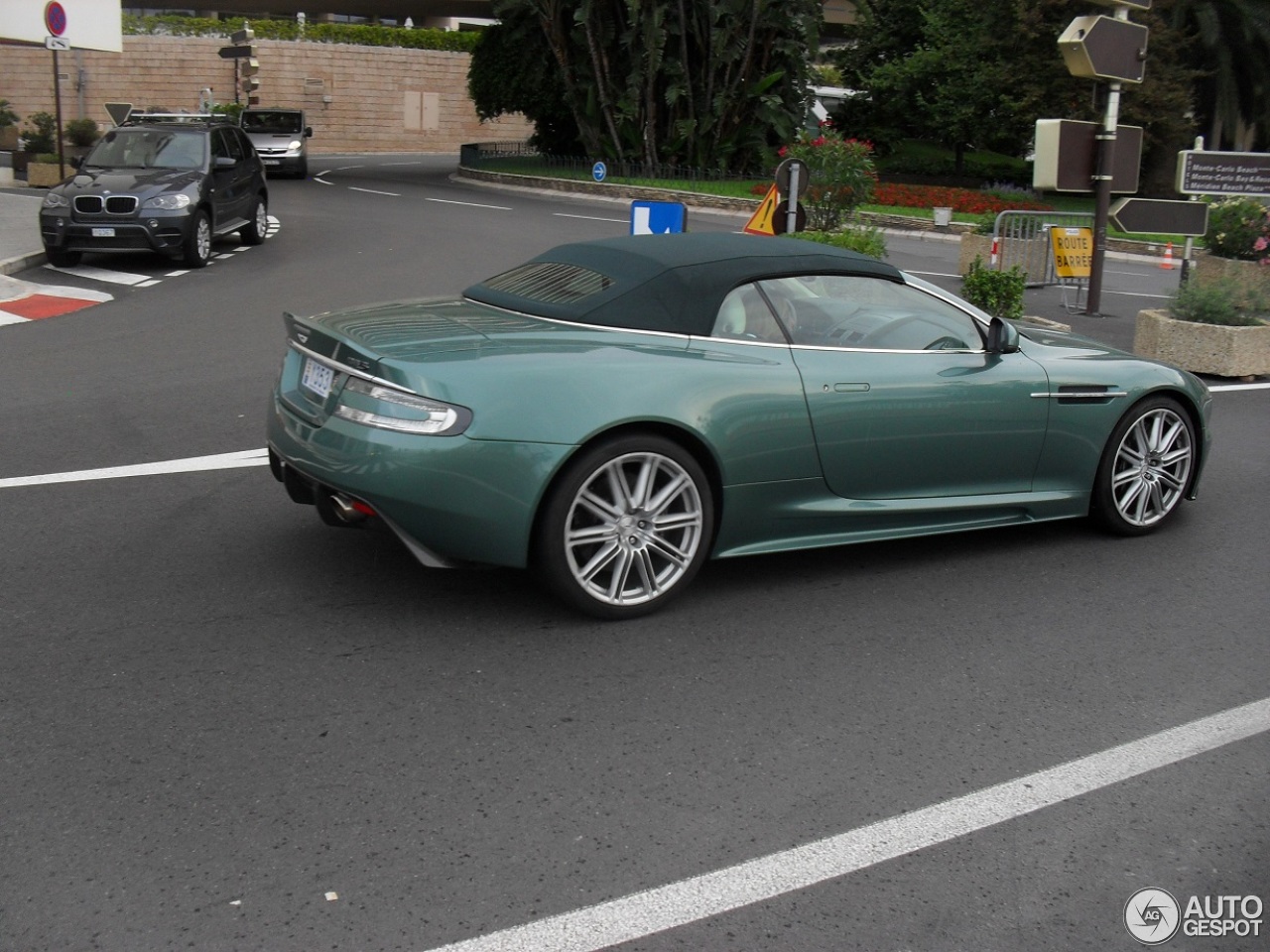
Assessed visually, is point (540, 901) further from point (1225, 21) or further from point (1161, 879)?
point (1225, 21)

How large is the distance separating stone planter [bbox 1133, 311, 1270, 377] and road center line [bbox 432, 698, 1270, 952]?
24.6 feet

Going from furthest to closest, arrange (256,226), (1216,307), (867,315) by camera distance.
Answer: (256,226), (1216,307), (867,315)

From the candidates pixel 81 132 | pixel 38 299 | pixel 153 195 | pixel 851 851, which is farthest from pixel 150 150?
pixel 81 132

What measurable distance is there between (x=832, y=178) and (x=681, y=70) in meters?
21.9

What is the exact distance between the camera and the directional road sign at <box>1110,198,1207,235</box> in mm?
13172

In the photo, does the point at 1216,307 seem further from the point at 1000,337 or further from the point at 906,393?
the point at 906,393

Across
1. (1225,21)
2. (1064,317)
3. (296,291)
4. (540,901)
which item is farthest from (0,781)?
(1225,21)

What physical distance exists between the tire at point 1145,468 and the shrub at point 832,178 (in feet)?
30.5

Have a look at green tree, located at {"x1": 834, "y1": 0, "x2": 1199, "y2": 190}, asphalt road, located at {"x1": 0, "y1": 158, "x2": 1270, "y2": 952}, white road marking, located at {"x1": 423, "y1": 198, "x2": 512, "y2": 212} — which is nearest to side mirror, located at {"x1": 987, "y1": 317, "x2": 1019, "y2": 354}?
asphalt road, located at {"x1": 0, "y1": 158, "x2": 1270, "y2": 952}

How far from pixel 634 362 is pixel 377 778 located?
191cm

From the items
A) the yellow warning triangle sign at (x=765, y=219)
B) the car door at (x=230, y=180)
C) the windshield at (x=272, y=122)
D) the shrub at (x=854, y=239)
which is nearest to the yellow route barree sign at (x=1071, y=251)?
the shrub at (x=854, y=239)

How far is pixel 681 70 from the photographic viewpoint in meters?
36.2

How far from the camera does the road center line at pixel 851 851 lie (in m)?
3.14

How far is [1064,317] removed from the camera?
15680 mm
